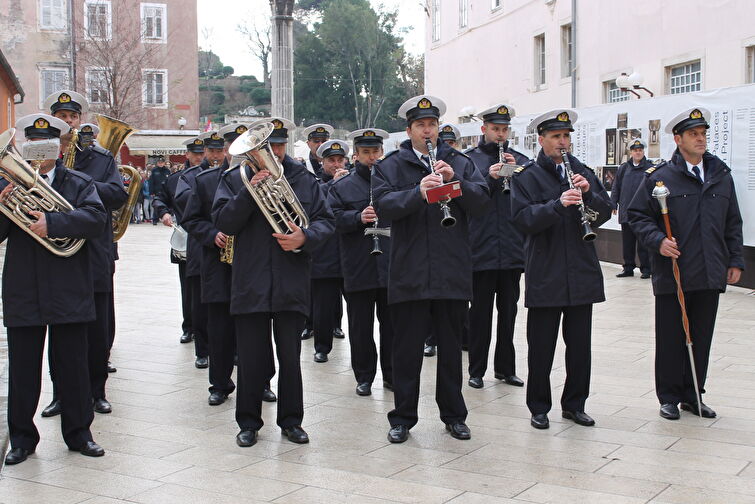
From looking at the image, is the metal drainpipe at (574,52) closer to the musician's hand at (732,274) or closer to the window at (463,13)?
the window at (463,13)

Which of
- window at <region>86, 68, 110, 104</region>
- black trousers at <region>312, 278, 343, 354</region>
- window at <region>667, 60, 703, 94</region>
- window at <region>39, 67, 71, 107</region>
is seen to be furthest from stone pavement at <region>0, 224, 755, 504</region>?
window at <region>39, 67, 71, 107</region>

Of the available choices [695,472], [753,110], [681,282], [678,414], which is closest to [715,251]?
[681,282]

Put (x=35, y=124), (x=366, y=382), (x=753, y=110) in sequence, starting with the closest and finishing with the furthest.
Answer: (x=35, y=124) → (x=366, y=382) → (x=753, y=110)

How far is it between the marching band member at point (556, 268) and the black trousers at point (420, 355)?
582mm

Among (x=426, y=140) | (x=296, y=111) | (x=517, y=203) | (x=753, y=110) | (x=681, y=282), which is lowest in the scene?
(x=681, y=282)

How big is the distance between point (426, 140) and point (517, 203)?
0.78 m

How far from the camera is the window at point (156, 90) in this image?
45547mm

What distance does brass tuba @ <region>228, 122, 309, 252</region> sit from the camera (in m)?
5.98

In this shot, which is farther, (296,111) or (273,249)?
(296,111)

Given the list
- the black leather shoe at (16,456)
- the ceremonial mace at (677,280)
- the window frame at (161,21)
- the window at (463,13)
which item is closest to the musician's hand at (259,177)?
the black leather shoe at (16,456)

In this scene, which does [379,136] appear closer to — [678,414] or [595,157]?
[678,414]

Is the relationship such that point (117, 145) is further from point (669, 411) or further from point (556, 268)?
point (669, 411)

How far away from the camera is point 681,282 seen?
669 cm

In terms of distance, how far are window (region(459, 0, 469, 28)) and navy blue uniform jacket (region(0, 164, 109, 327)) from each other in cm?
2663
